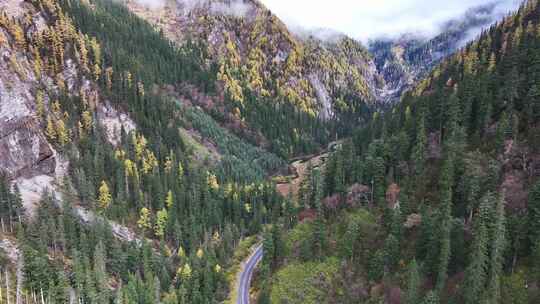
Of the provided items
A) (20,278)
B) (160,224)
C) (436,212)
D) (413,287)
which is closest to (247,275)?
(160,224)

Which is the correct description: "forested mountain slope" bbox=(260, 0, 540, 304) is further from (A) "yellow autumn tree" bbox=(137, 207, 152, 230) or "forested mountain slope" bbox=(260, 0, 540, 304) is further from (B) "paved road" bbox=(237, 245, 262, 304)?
(A) "yellow autumn tree" bbox=(137, 207, 152, 230)

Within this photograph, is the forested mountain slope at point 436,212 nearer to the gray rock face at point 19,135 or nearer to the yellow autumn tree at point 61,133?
the gray rock face at point 19,135

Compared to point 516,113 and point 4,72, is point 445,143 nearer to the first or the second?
point 516,113

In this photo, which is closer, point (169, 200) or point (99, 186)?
point (99, 186)

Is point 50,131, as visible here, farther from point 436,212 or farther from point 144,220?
point 436,212

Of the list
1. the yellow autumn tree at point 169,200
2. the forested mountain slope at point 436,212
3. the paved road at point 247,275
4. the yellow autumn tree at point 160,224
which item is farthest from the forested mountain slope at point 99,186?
the forested mountain slope at point 436,212

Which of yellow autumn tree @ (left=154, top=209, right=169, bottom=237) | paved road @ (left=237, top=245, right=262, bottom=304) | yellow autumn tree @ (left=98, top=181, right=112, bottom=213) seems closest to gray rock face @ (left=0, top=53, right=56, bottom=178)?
yellow autumn tree @ (left=98, top=181, right=112, bottom=213)
